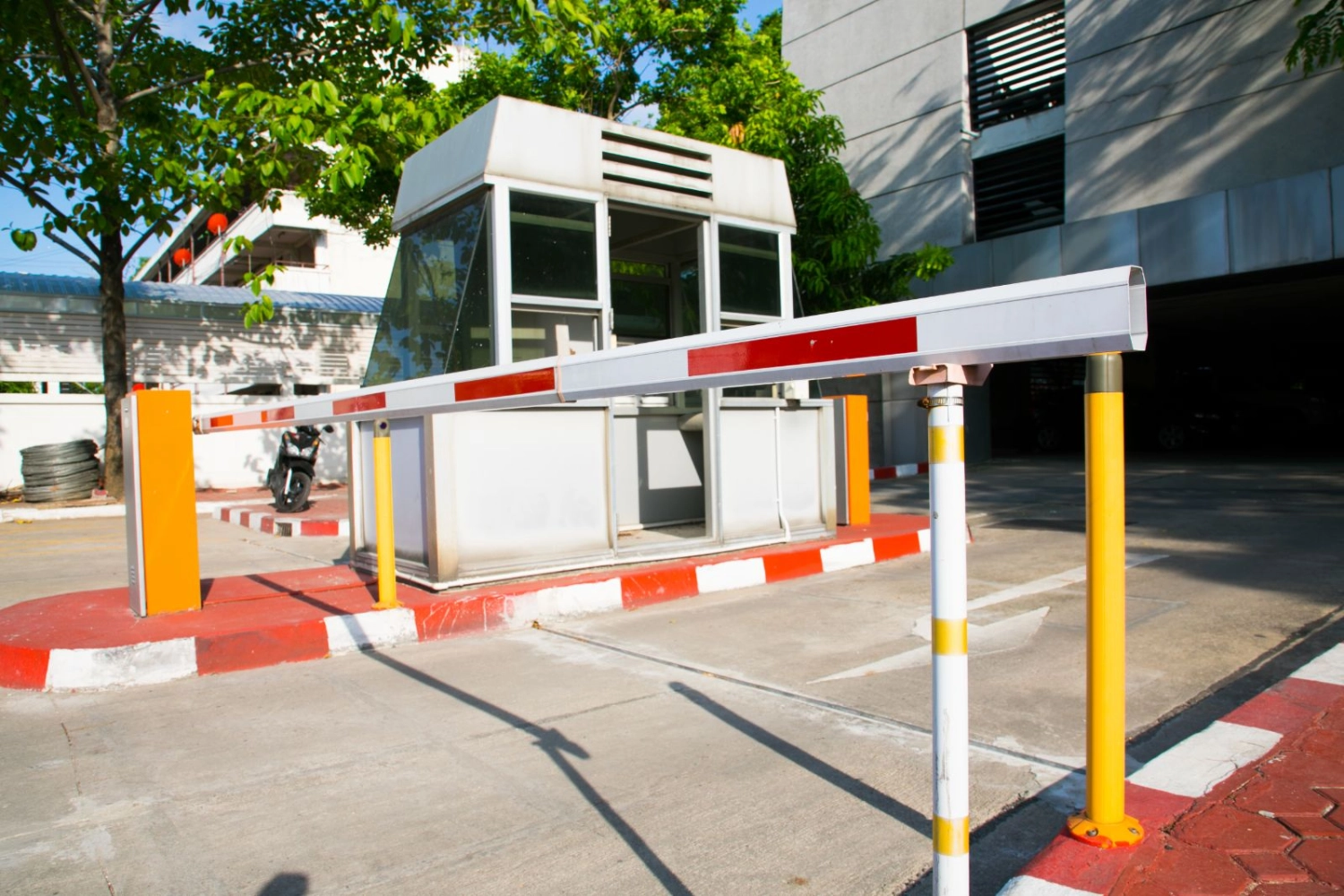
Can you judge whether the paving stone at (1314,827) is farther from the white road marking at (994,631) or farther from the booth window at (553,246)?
the booth window at (553,246)

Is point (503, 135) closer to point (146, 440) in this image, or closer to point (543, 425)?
point (543, 425)

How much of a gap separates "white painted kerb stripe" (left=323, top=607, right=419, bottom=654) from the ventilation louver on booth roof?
10.9 feet

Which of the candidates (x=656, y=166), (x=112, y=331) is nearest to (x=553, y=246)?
(x=656, y=166)

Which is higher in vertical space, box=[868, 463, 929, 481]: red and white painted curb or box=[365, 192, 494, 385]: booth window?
box=[365, 192, 494, 385]: booth window

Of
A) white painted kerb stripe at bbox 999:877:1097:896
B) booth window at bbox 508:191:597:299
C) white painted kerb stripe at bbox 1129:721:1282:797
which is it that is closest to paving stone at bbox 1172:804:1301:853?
white painted kerb stripe at bbox 1129:721:1282:797

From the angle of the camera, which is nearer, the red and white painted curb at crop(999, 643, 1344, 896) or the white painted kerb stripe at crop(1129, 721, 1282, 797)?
the red and white painted curb at crop(999, 643, 1344, 896)

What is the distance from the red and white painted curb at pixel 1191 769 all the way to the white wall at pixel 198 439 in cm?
1165

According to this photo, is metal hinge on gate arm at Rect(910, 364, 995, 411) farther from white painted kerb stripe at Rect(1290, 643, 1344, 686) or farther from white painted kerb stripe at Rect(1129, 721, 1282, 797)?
white painted kerb stripe at Rect(1290, 643, 1344, 686)

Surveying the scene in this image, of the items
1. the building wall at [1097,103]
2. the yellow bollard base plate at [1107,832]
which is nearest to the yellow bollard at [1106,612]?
the yellow bollard base plate at [1107,832]

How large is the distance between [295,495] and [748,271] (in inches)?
286

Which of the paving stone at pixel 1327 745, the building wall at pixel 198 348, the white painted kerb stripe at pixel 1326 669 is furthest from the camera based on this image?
the building wall at pixel 198 348

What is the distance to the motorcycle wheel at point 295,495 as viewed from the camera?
39.2 ft

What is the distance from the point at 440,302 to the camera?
6582 millimetres

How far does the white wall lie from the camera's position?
1464 cm
